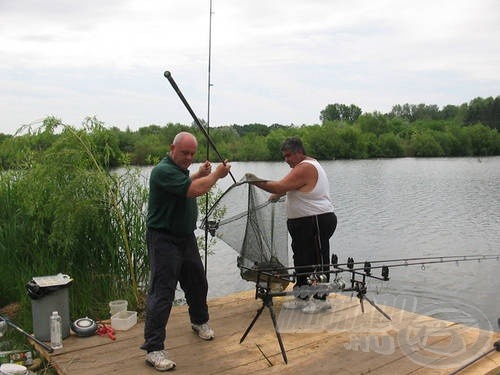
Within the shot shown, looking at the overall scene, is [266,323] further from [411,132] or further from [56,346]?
[411,132]

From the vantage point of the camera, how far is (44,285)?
411 centimetres

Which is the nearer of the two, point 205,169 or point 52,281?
point 205,169

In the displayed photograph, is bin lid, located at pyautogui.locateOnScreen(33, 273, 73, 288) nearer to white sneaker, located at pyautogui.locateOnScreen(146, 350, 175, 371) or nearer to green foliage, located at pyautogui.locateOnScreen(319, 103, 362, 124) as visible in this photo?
white sneaker, located at pyautogui.locateOnScreen(146, 350, 175, 371)

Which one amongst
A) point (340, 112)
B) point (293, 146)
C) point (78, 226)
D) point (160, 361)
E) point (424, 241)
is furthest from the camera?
point (340, 112)

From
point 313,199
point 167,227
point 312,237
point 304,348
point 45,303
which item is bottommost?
point 304,348

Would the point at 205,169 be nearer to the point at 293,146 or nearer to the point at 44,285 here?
the point at 293,146

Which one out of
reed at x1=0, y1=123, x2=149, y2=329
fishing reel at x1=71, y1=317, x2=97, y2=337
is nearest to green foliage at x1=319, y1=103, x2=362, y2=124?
reed at x1=0, y1=123, x2=149, y2=329

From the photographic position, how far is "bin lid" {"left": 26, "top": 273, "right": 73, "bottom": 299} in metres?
4.06

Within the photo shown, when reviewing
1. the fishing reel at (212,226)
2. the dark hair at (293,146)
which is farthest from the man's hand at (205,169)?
the dark hair at (293,146)

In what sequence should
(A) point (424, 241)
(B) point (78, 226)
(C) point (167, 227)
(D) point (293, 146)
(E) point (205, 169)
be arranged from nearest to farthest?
(C) point (167, 227)
(E) point (205, 169)
(D) point (293, 146)
(B) point (78, 226)
(A) point (424, 241)

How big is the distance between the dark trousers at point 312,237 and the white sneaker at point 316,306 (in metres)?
0.28

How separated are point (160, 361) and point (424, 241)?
11.3 meters

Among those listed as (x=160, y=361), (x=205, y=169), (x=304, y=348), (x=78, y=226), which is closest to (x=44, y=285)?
(x=78, y=226)

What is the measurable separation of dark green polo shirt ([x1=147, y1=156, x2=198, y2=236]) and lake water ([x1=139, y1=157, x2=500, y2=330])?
3.84 metres
